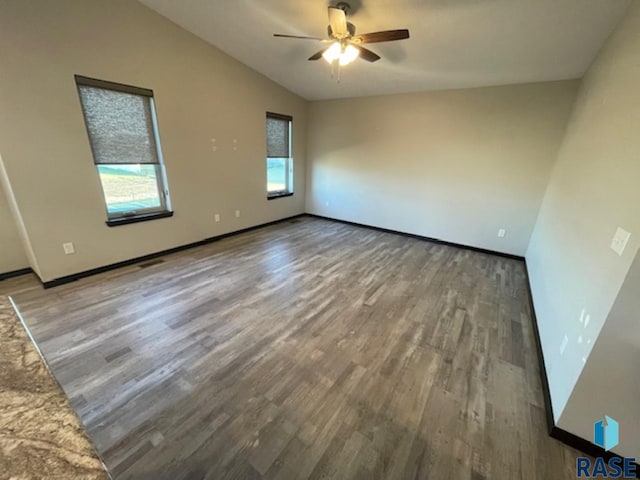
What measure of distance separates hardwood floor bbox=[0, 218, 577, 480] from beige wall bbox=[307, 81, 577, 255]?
1.34m

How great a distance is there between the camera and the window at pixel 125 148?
282cm

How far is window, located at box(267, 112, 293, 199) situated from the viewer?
4.92m

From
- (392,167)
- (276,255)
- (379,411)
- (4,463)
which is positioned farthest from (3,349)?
(392,167)

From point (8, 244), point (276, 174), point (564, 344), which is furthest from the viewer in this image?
point (276, 174)

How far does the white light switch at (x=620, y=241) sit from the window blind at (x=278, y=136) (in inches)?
182

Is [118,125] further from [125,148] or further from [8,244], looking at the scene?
[8,244]

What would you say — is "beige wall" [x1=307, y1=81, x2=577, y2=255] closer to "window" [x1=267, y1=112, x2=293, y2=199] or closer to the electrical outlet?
"window" [x1=267, y1=112, x2=293, y2=199]

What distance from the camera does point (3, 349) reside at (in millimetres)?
789

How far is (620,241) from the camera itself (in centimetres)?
135

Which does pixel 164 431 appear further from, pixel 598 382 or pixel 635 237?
pixel 635 237

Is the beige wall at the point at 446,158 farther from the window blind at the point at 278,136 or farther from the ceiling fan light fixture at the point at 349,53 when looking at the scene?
the ceiling fan light fixture at the point at 349,53

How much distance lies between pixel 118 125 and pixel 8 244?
179cm

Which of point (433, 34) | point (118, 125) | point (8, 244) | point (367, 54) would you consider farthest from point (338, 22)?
point (8, 244)

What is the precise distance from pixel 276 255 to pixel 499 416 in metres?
2.97
